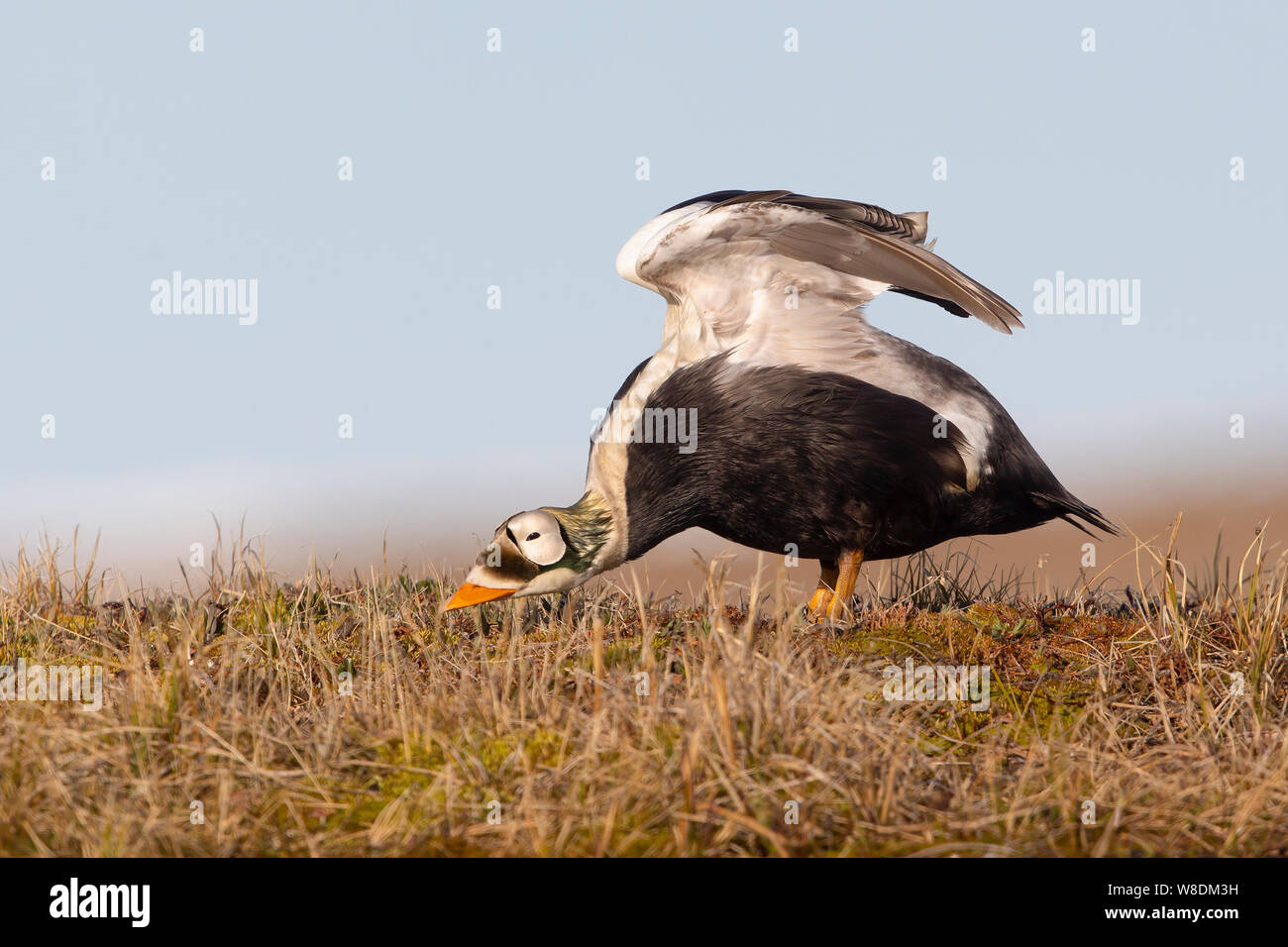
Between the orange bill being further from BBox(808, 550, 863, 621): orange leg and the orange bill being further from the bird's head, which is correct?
BBox(808, 550, 863, 621): orange leg

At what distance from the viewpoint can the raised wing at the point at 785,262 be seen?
607 centimetres

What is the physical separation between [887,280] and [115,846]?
15.7ft

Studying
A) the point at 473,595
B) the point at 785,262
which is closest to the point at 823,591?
the point at 785,262

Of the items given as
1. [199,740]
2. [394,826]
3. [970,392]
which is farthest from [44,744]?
[970,392]

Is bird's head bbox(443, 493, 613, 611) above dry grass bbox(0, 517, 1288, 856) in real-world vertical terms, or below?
above

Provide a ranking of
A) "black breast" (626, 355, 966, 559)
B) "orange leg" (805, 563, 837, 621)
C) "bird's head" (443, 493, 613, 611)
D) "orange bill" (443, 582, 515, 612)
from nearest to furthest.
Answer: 1. "orange bill" (443, 582, 515, 612)
2. "bird's head" (443, 493, 613, 611)
3. "black breast" (626, 355, 966, 559)
4. "orange leg" (805, 563, 837, 621)

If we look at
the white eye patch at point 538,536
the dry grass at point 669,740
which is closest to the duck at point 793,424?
the white eye patch at point 538,536

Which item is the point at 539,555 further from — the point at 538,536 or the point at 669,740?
the point at 669,740

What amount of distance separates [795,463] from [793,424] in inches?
8.4

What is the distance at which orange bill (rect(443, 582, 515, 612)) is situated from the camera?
19.5 feet

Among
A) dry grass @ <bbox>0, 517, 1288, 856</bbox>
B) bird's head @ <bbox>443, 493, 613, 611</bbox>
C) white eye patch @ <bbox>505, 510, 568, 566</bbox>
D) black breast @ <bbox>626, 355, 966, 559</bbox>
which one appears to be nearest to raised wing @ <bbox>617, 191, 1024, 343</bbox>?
black breast @ <bbox>626, 355, 966, 559</bbox>
